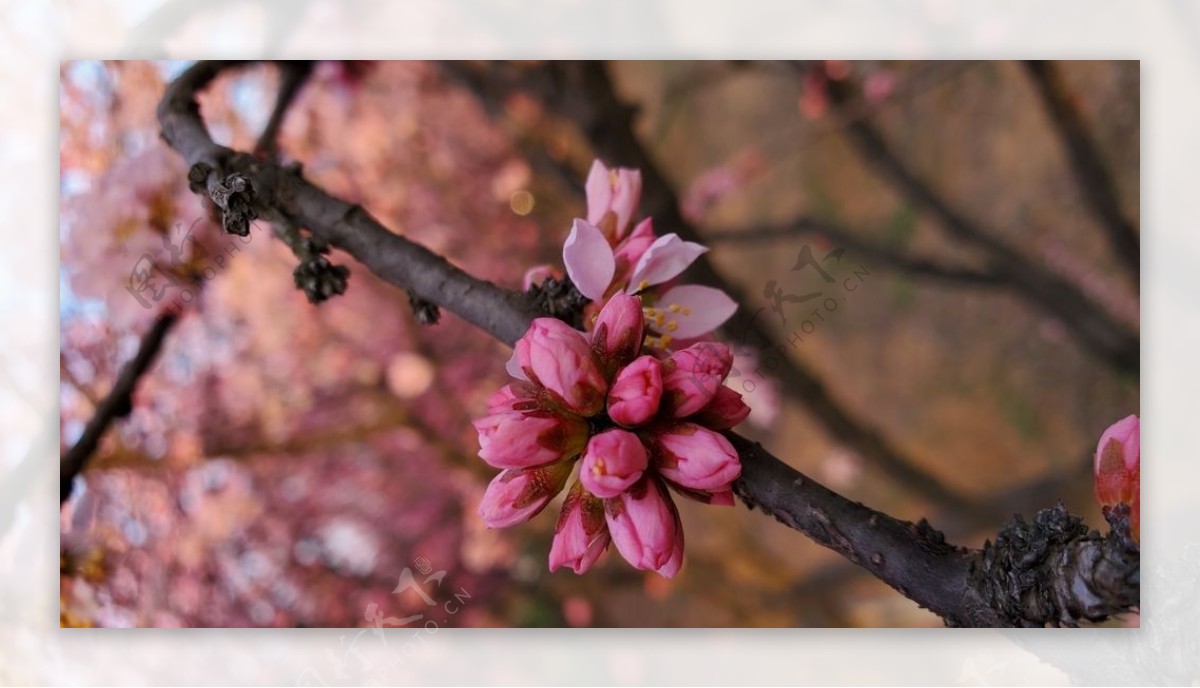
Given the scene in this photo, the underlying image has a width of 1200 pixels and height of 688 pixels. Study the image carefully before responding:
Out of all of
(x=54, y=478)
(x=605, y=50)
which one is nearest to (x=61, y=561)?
(x=54, y=478)

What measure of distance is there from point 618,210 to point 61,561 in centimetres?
108

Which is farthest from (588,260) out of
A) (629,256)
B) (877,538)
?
(877,538)

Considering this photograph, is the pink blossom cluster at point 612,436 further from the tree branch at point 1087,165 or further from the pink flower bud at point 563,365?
the tree branch at point 1087,165

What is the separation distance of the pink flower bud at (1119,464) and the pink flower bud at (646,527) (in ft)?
1.38

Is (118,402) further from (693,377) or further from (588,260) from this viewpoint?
(693,377)

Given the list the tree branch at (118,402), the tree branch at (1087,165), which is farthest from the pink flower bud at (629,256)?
the tree branch at (1087,165)

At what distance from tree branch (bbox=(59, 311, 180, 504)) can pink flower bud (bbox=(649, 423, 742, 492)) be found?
82 centimetres

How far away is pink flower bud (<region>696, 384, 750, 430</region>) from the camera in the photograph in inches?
28.1

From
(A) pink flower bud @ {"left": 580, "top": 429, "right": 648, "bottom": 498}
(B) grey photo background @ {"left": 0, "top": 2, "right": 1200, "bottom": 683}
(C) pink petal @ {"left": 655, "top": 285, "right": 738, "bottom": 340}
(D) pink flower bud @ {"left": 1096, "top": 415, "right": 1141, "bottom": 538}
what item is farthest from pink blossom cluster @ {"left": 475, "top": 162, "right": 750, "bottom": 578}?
(B) grey photo background @ {"left": 0, "top": 2, "right": 1200, "bottom": 683}

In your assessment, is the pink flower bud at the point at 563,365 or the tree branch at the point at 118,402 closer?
the pink flower bud at the point at 563,365

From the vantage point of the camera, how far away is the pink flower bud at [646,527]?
72 cm

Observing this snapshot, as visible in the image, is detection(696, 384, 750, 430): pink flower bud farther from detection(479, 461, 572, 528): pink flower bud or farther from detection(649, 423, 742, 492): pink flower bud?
detection(479, 461, 572, 528): pink flower bud

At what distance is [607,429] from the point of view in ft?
2.40

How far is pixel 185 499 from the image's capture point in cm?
149
